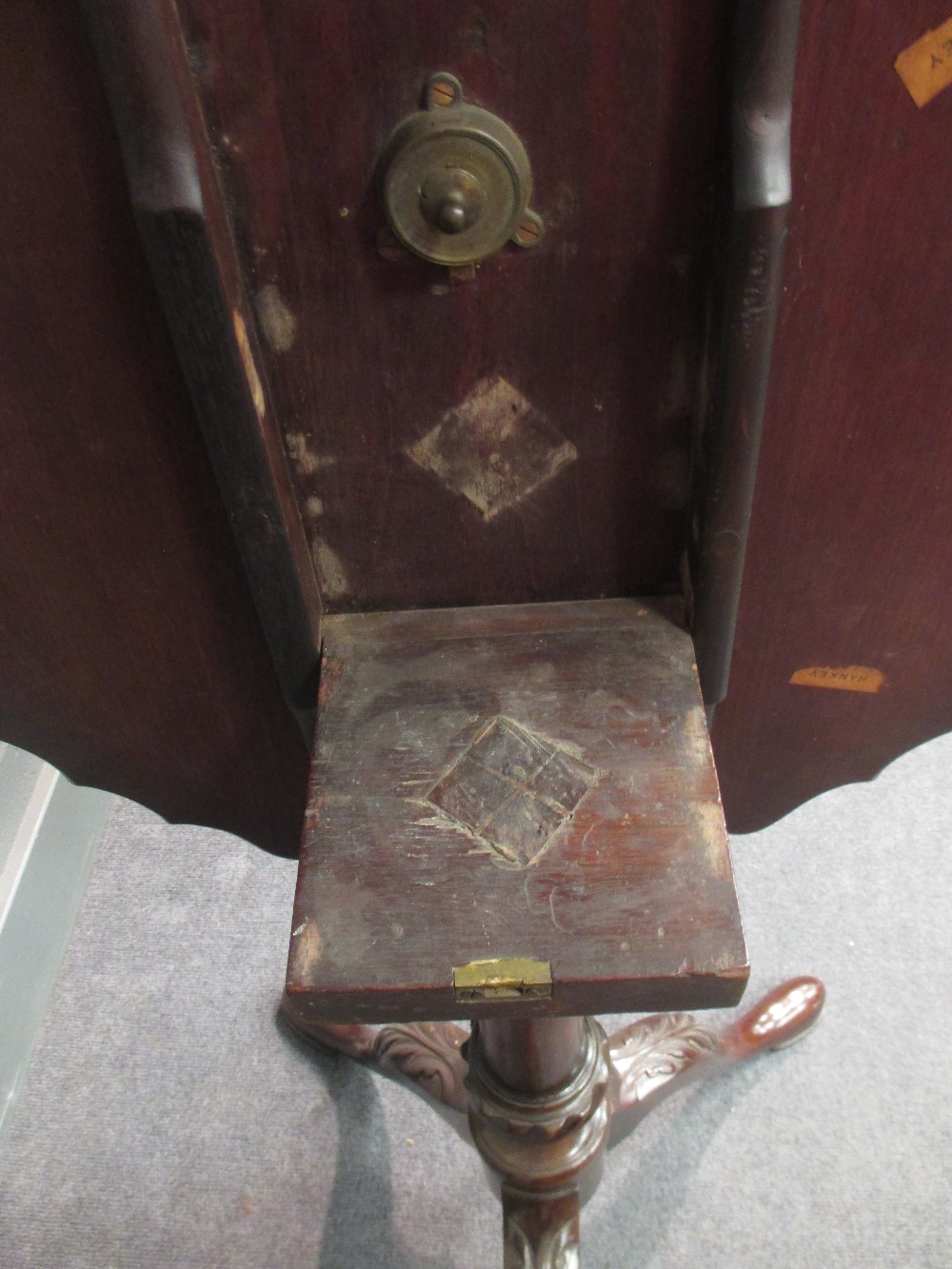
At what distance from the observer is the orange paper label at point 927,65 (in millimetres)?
475

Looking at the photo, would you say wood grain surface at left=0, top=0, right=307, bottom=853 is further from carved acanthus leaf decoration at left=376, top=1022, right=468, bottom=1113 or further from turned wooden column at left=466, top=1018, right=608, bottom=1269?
carved acanthus leaf decoration at left=376, top=1022, right=468, bottom=1113

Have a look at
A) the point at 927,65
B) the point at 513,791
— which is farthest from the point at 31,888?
the point at 927,65

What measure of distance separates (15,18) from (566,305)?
0.28 m

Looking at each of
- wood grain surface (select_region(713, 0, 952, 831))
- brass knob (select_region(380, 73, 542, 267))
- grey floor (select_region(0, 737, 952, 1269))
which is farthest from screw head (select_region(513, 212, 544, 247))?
grey floor (select_region(0, 737, 952, 1269))

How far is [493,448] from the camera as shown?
1.97 ft

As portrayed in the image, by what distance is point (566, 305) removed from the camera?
54 centimetres

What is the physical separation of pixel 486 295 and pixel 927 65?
0.75 feet

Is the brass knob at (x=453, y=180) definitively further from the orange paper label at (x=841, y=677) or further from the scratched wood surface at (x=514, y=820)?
the orange paper label at (x=841, y=677)

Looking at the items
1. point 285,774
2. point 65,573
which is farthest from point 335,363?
point 285,774

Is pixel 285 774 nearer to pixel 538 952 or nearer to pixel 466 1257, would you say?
pixel 538 952

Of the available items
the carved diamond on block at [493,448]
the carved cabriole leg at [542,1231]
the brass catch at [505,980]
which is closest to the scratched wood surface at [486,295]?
the carved diamond on block at [493,448]

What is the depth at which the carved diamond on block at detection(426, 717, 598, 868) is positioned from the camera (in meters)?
0.57

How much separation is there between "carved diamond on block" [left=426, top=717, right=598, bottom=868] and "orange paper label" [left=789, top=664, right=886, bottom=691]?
25 centimetres

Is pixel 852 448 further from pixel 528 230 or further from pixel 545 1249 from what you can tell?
pixel 545 1249
